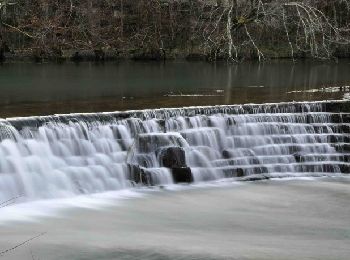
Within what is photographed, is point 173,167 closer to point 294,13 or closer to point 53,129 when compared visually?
point 53,129

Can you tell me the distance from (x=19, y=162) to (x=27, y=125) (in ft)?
2.09

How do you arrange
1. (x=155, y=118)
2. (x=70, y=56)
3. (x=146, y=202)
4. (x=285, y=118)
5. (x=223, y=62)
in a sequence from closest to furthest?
(x=146, y=202) → (x=155, y=118) → (x=285, y=118) → (x=223, y=62) → (x=70, y=56)

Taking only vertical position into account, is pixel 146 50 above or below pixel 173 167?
above

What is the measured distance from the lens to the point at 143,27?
28.9m

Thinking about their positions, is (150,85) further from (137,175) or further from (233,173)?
(137,175)

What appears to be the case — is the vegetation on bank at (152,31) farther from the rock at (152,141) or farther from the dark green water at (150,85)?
the rock at (152,141)

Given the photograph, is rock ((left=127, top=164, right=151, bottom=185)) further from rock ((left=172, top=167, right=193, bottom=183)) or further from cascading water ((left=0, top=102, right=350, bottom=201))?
rock ((left=172, top=167, right=193, bottom=183))

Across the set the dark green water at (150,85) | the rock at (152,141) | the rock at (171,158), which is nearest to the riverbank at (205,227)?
the rock at (171,158)

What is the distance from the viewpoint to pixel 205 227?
7.97m

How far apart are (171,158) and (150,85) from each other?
591 cm

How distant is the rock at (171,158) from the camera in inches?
403

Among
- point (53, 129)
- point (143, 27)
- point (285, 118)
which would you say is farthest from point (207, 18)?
point (53, 129)

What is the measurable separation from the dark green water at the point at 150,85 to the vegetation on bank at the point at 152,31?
10.1ft

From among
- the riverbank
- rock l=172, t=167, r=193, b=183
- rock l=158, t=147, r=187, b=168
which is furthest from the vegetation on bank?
the riverbank
